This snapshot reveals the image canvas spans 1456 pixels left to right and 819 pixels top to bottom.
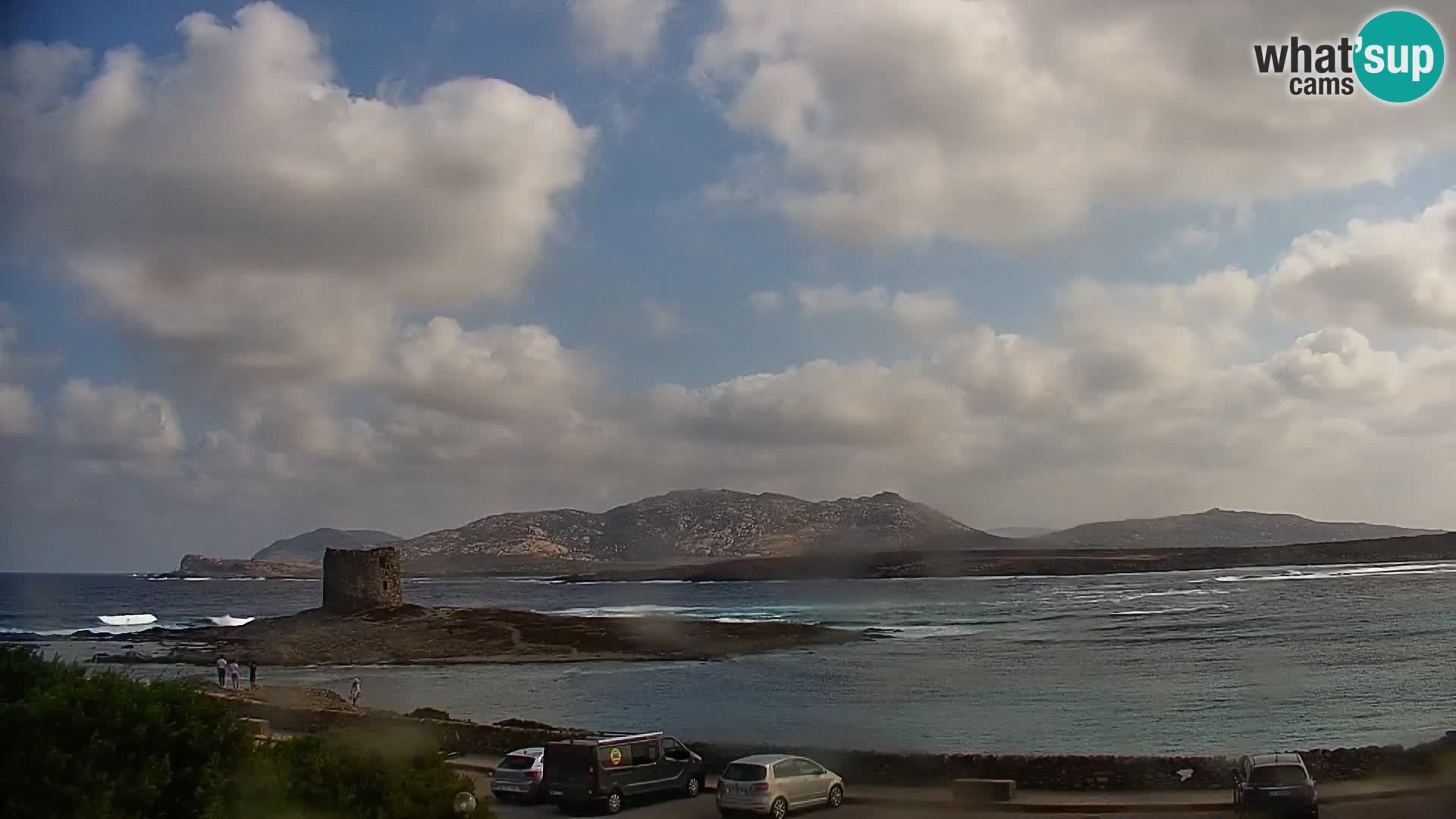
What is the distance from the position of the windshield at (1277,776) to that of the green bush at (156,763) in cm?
1391

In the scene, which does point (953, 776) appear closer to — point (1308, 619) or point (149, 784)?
point (149, 784)

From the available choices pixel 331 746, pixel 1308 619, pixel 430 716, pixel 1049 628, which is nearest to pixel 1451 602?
pixel 1308 619

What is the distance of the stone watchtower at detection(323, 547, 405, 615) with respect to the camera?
254 ft

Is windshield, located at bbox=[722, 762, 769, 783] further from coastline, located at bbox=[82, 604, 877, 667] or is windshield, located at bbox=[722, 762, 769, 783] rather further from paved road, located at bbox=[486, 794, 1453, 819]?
coastline, located at bbox=[82, 604, 877, 667]

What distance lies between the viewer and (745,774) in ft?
69.9

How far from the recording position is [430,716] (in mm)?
34750

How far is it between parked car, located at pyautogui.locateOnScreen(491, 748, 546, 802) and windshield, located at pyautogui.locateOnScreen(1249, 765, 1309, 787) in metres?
12.7

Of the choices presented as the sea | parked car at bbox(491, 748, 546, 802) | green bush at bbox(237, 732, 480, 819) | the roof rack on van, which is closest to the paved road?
parked car at bbox(491, 748, 546, 802)

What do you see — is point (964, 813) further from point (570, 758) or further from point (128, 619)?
point (128, 619)

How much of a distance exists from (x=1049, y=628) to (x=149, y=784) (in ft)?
290

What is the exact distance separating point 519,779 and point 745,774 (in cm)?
491

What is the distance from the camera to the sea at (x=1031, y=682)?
41.0 m

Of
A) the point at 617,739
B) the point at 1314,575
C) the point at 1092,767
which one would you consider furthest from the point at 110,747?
the point at 1314,575

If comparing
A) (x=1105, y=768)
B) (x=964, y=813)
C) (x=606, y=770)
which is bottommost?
(x=964, y=813)
